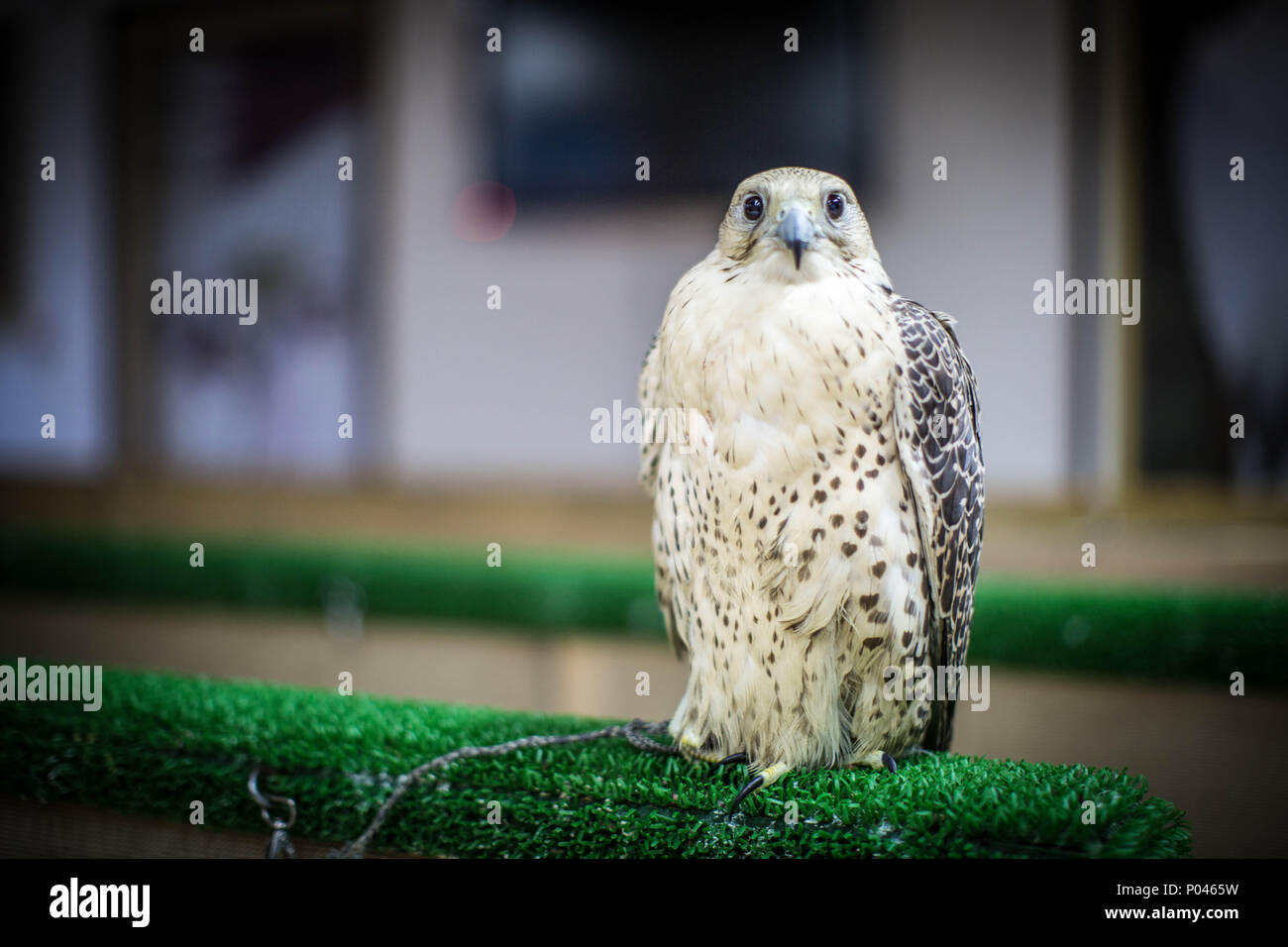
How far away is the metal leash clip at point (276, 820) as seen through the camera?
1.18 metres

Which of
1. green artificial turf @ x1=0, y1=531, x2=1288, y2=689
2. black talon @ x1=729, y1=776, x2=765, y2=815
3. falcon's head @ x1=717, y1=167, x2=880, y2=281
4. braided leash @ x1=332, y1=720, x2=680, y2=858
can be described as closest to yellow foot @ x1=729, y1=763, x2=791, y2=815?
black talon @ x1=729, y1=776, x2=765, y2=815

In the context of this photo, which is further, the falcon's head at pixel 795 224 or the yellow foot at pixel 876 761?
the yellow foot at pixel 876 761

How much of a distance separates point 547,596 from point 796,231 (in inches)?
63.2

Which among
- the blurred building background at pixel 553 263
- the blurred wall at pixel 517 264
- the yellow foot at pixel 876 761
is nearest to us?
the yellow foot at pixel 876 761

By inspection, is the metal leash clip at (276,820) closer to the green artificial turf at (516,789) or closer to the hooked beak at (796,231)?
the green artificial turf at (516,789)

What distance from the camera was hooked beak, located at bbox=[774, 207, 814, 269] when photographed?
0.96 metres

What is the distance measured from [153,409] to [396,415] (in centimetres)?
130

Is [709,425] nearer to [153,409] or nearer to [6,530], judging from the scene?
[6,530]

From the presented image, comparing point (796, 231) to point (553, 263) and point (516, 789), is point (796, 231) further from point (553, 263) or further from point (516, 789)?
point (553, 263)

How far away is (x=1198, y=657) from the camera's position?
178cm

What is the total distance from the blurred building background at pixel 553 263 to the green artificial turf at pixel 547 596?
8 centimetres

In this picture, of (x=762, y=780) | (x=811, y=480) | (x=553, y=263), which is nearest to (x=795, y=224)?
(x=811, y=480)

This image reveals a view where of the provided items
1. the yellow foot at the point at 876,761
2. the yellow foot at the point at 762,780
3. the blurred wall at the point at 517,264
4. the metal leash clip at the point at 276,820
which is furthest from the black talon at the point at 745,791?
the blurred wall at the point at 517,264

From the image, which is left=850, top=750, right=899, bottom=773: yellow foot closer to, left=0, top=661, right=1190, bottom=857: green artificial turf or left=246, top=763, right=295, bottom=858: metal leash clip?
left=0, top=661, right=1190, bottom=857: green artificial turf
